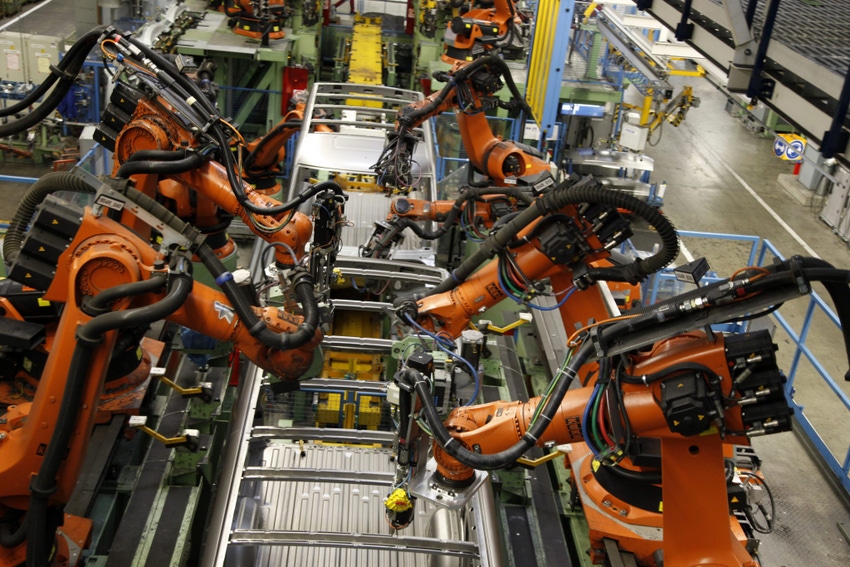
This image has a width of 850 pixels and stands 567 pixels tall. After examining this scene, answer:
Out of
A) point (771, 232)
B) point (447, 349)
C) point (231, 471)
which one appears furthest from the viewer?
point (771, 232)

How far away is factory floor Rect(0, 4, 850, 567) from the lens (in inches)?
304

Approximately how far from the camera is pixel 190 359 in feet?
24.2

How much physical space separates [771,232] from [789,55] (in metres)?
11.3

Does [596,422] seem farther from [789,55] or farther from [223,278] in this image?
[223,278]

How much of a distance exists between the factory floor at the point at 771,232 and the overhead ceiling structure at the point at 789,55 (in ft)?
5.83

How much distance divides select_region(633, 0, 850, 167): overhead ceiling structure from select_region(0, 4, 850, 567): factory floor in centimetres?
178

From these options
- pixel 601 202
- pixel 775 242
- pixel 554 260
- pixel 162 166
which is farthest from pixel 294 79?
pixel 601 202

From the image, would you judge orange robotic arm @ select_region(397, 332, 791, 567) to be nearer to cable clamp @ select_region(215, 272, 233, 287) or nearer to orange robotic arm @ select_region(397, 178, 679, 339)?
orange robotic arm @ select_region(397, 178, 679, 339)

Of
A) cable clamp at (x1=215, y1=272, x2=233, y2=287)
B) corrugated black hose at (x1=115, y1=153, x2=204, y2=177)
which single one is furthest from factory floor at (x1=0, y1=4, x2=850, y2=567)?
corrugated black hose at (x1=115, y1=153, x2=204, y2=177)

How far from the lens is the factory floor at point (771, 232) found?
772 cm

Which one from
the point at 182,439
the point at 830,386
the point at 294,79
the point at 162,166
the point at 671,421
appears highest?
the point at 671,421

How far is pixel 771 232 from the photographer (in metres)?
14.3

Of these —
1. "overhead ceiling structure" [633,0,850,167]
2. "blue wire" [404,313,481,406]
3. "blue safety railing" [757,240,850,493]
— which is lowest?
"blue safety railing" [757,240,850,493]

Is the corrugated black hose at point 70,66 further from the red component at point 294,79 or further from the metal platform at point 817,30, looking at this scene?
A: the red component at point 294,79
